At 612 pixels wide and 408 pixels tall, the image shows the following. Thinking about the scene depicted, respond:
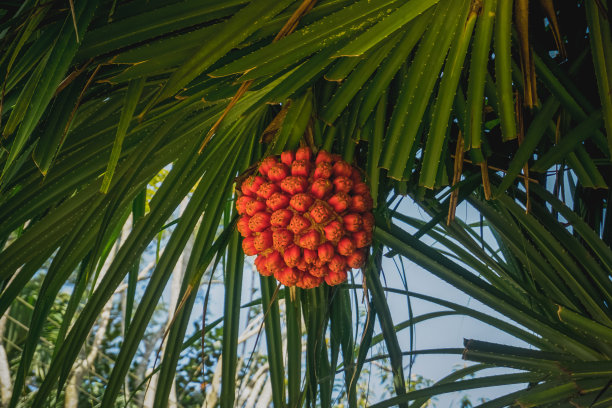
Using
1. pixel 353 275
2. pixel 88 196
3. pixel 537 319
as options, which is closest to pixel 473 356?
pixel 537 319

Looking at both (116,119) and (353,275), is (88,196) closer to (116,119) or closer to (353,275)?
(116,119)

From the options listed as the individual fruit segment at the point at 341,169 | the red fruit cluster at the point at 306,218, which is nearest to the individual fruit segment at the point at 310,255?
the red fruit cluster at the point at 306,218

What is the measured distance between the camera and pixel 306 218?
2.10 feet

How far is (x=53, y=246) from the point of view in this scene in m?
0.74

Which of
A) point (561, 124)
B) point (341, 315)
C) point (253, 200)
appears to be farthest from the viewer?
point (341, 315)

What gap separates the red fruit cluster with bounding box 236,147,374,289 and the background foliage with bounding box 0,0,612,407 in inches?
2.0

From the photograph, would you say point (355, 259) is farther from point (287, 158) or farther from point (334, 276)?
point (287, 158)

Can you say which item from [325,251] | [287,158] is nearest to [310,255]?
[325,251]

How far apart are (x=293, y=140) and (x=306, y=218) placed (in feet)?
0.42

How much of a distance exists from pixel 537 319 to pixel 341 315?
12.6 inches

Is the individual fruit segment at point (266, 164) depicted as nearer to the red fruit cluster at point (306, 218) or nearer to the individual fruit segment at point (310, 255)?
the red fruit cluster at point (306, 218)

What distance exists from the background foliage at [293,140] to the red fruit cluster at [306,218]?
0.05 m

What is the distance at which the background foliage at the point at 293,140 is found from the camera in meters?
0.58

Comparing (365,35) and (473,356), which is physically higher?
(365,35)
